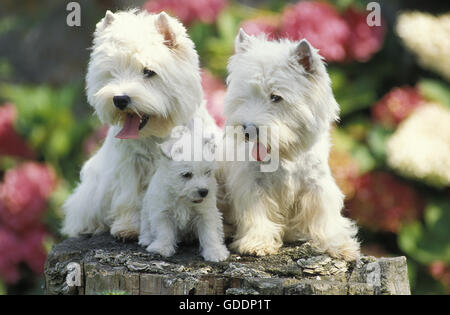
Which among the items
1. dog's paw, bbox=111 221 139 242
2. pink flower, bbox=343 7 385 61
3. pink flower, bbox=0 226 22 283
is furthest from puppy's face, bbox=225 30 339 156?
pink flower, bbox=0 226 22 283

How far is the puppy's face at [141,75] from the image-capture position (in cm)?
373

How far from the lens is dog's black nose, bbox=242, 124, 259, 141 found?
3.51 meters

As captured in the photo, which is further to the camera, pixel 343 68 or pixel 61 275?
pixel 343 68

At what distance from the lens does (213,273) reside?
3557 mm

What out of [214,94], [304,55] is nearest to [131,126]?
[304,55]

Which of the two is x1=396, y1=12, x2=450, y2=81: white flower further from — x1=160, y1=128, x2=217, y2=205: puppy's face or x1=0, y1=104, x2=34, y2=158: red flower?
x1=0, y1=104, x2=34, y2=158: red flower

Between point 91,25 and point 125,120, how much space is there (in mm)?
5862

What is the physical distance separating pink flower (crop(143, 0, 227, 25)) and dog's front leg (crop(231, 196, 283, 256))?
386 centimetres

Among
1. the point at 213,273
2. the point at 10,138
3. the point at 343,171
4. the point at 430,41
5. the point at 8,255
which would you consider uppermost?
the point at 430,41

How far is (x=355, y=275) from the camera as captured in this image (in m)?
3.62

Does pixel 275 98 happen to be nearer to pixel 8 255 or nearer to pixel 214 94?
pixel 214 94

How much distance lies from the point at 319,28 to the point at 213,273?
3.81 m
